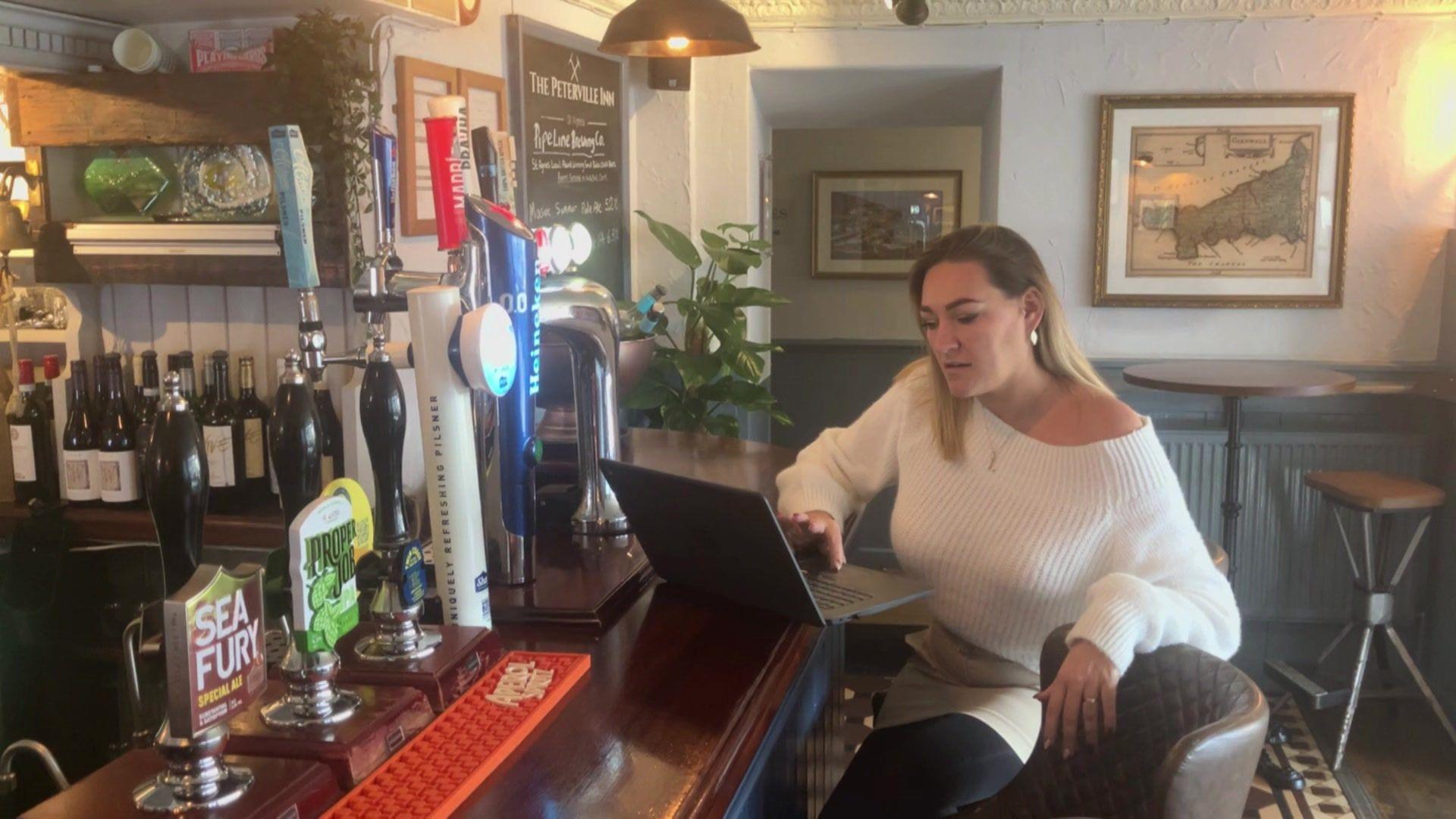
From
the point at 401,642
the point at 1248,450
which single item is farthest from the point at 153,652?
the point at 1248,450

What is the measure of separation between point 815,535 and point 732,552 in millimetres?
355

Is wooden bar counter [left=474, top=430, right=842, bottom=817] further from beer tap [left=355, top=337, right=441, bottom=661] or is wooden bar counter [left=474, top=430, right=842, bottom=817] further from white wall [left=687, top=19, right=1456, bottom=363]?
white wall [left=687, top=19, right=1456, bottom=363]

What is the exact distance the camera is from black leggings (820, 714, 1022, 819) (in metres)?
1.63

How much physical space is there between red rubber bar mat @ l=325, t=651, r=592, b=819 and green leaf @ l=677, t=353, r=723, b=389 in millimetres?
2406

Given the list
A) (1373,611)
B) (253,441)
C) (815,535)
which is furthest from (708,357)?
(1373,611)

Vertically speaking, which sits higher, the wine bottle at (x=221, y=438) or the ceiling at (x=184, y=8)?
the ceiling at (x=184, y=8)

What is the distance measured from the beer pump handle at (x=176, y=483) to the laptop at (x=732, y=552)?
627 millimetres

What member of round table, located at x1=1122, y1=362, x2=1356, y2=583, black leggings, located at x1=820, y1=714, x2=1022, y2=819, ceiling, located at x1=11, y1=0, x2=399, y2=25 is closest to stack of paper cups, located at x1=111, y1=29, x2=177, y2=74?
ceiling, located at x1=11, y1=0, x2=399, y2=25

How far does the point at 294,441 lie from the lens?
1053 mm

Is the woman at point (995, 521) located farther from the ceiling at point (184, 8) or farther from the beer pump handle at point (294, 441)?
the ceiling at point (184, 8)

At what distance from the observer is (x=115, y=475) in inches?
91.1

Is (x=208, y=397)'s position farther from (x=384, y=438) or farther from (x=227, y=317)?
(x=384, y=438)

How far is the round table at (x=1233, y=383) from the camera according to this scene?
3.31 metres

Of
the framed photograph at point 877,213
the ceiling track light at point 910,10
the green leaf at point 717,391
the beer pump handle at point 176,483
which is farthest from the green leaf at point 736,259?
the beer pump handle at point 176,483
